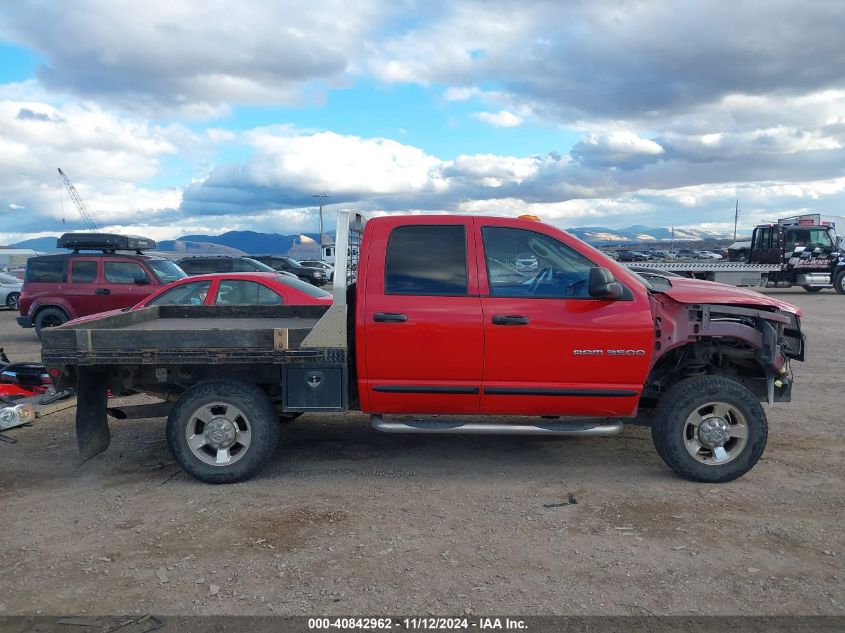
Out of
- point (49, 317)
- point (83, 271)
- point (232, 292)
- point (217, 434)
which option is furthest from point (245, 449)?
point (49, 317)

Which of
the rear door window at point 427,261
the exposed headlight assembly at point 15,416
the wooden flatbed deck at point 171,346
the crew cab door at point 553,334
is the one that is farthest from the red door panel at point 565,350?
the exposed headlight assembly at point 15,416

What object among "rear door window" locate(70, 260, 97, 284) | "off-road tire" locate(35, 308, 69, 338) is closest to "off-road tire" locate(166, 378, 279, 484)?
"rear door window" locate(70, 260, 97, 284)

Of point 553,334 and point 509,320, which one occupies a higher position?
point 509,320

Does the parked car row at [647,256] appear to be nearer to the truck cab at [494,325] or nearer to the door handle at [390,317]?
the truck cab at [494,325]

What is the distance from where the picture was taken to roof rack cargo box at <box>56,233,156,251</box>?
43.0 feet

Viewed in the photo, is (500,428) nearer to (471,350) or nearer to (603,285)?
(471,350)

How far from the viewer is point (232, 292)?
9422mm

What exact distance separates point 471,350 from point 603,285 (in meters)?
1.02

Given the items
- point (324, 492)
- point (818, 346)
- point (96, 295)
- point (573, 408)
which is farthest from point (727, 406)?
point (96, 295)

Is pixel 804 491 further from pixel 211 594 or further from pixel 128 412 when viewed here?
pixel 128 412

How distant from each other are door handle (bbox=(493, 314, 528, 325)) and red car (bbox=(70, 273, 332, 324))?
16.1 feet

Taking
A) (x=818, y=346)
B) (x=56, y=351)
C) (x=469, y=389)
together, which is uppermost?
(x=56, y=351)

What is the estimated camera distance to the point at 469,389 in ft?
15.9

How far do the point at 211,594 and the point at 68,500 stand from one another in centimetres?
195
